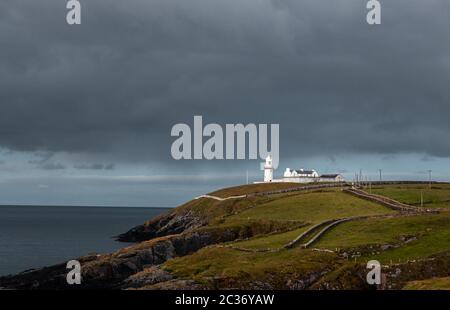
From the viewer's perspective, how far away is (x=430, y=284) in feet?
212

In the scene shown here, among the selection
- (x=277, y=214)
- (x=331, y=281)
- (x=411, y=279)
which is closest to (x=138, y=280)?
(x=331, y=281)

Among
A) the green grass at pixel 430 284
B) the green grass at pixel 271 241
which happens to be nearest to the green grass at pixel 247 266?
the green grass at pixel 271 241

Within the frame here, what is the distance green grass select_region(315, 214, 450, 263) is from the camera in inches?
3261

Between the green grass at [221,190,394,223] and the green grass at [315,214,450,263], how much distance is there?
14.4 meters

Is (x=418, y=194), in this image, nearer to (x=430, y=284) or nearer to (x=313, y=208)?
(x=313, y=208)

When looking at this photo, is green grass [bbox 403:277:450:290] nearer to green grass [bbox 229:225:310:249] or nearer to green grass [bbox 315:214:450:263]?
green grass [bbox 315:214:450:263]

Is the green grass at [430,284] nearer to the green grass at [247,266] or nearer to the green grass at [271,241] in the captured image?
the green grass at [247,266]

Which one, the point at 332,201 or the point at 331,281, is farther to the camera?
the point at 332,201

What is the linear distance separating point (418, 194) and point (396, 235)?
62815 millimetres

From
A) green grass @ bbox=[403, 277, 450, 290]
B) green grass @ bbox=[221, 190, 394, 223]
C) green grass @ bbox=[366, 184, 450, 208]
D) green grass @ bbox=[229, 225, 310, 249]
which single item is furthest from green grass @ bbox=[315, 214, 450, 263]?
green grass @ bbox=[366, 184, 450, 208]

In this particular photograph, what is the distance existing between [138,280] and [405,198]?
3290 inches
